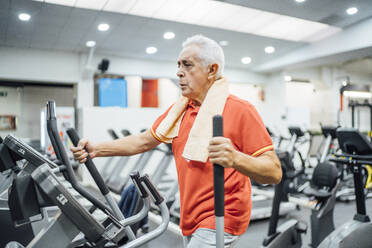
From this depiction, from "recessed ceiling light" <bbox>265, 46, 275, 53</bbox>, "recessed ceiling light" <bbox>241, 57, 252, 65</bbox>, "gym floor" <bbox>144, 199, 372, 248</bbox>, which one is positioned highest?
"recessed ceiling light" <bbox>265, 46, 275, 53</bbox>

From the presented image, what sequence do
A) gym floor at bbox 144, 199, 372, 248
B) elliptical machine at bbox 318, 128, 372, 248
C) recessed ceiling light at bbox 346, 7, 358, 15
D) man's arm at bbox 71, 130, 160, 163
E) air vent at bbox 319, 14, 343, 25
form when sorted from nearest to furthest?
man's arm at bbox 71, 130, 160, 163
elliptical machine at bbox 318, 128, 372, 248
gym floor at bbox 144, 199, 372, 248
recessed ceiling light at bbox 346, 7, 358, 15
air vent at bbox 319, 14, 343, 25

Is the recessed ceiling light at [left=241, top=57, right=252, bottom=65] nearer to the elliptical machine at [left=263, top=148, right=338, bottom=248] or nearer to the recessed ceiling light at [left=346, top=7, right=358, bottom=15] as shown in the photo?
the recessed ceiling light at [left=346, top=7, right=358, bottom=15]

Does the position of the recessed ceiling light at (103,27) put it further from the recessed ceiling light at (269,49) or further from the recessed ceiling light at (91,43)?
the recessed ceiling light at (269,49)

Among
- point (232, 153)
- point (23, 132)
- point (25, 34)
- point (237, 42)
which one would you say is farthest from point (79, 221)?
A: point (23, 132)

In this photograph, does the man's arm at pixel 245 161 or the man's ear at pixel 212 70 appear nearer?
the man's arm at pixel 245 161

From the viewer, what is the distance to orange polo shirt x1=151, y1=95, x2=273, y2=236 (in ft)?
3.99

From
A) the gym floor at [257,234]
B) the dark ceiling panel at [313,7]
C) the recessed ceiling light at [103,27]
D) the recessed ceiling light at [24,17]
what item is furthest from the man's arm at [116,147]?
the recessed ceiling light at [103,27]

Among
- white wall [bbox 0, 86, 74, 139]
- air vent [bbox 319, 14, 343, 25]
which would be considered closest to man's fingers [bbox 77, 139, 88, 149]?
air vent [bbox 319, 14, 343, 25]

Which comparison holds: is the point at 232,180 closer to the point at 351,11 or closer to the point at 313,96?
the point at 351,11

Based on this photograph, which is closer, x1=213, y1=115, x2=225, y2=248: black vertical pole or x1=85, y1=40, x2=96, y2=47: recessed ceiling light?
x1=213, y1=115, x2=225, y2=248: black vertical pole

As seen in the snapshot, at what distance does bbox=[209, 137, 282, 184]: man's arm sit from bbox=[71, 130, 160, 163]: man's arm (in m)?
0.61

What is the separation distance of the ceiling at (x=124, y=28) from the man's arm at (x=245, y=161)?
5.47 m

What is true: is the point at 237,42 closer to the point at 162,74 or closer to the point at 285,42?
the point at 285,42

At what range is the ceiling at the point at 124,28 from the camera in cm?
613
